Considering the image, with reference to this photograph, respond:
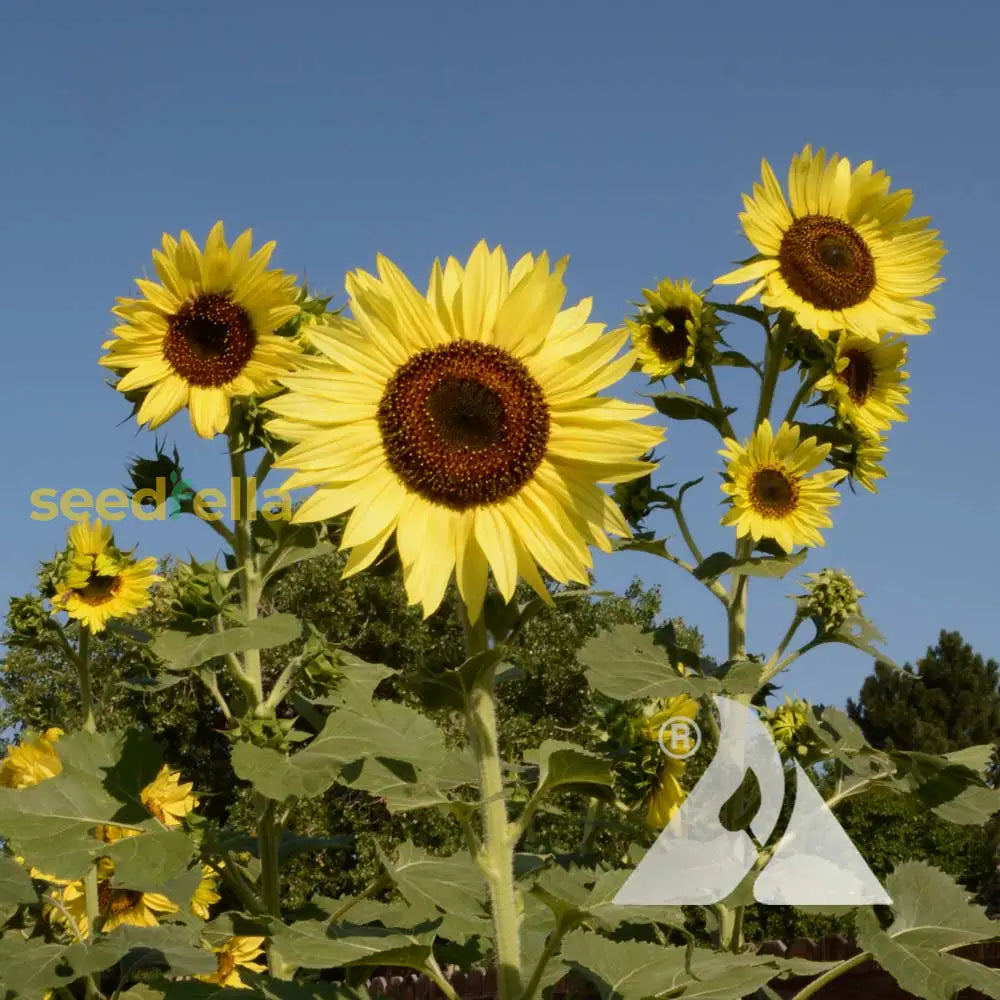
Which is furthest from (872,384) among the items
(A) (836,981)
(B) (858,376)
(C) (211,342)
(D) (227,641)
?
(A) (836,981)

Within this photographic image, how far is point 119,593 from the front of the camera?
17.0 ft

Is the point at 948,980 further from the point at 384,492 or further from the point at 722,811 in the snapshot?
the point at 384,492

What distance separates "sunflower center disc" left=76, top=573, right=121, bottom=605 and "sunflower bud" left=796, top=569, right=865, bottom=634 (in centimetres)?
260

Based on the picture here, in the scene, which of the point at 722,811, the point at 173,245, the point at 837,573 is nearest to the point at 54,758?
the point at 173,245

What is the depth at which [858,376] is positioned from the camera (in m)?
4.39

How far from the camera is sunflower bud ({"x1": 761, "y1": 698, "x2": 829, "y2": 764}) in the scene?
13.8 ft

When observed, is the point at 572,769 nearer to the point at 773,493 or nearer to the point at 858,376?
the point at 773,493

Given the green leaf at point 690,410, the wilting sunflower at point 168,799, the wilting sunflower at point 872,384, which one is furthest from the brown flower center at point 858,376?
the wilting sunflower at point 168,799

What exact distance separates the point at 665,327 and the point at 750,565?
858mm

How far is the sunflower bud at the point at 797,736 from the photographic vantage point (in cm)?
421

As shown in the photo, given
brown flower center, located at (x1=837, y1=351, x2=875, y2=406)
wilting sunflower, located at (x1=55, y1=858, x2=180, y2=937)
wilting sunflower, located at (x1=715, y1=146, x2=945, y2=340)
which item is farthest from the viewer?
wilting sunflower, located at (x1=55, y1=858, x2=180, y2=937)

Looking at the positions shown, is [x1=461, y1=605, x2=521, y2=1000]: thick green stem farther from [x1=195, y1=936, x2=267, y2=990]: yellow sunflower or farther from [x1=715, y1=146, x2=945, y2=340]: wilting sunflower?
[x1=195, y1=936, x2=267, y2=990]: yellow sunflower

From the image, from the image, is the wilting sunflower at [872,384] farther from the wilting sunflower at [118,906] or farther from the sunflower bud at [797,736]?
the wilting sunflower at [118,906]

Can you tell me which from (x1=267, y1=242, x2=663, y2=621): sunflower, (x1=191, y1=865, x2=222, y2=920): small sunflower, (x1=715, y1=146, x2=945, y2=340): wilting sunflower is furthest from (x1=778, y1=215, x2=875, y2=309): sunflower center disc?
(x1=191, y1=865, x2=222, y2=920): small sunflower
